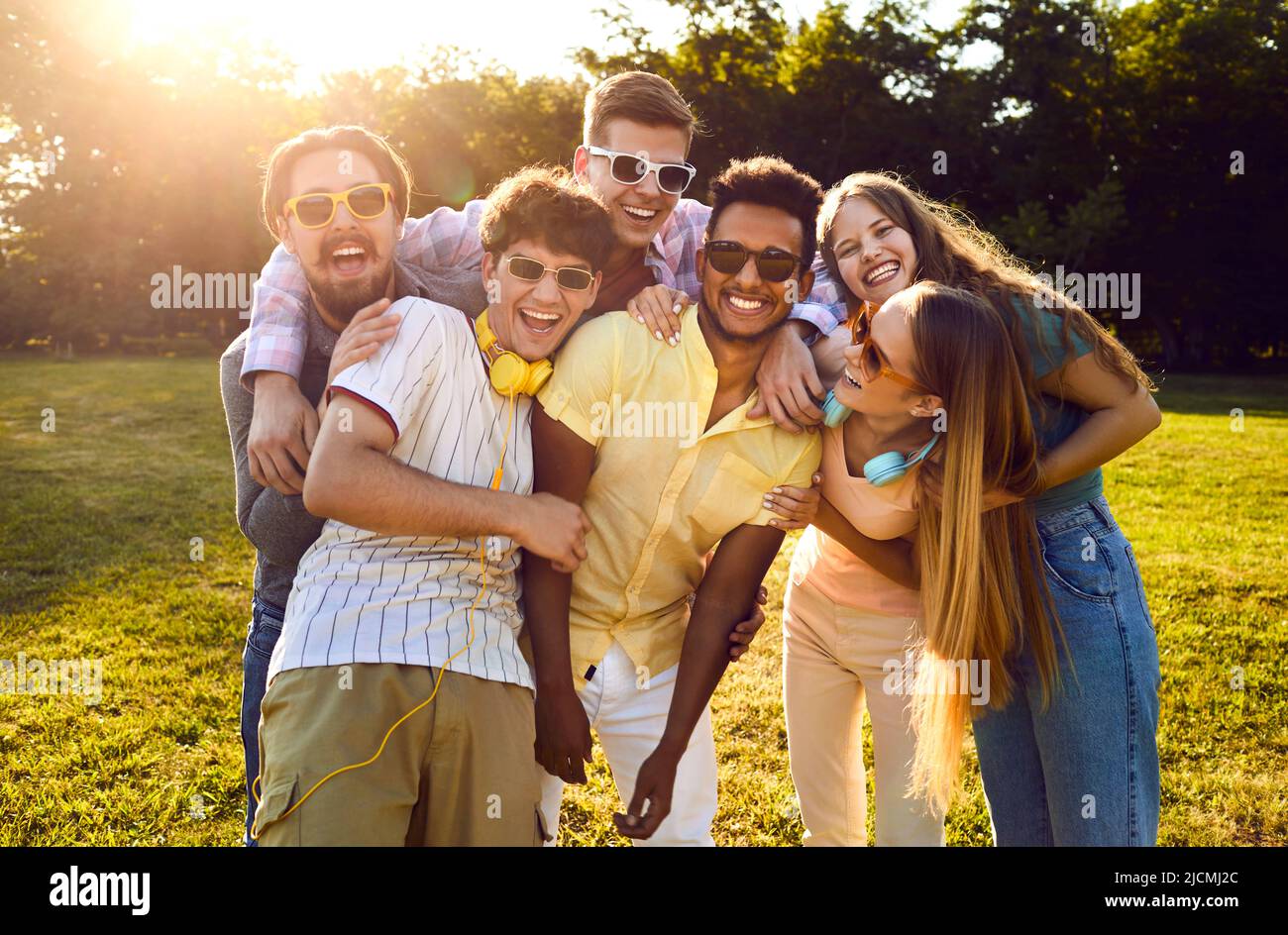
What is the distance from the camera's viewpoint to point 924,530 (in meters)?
3.17

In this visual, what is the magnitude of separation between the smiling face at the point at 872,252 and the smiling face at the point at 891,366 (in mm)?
426

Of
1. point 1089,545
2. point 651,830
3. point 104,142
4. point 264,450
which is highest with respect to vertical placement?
point 104,142

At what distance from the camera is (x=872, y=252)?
3.44 m

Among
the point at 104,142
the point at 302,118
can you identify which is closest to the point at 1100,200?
the point at 302,118

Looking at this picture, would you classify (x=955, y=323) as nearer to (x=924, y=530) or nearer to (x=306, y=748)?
(x=924, y=530)

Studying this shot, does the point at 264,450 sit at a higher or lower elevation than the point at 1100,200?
lower

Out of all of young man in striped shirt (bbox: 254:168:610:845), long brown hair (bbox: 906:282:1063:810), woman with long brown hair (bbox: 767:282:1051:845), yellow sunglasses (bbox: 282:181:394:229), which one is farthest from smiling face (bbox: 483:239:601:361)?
long brown hair (bbox: 906:282:1063:810)

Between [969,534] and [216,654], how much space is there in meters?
5.81

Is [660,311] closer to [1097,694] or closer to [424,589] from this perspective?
[424,589]

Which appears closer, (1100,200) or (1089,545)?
(1089,545)

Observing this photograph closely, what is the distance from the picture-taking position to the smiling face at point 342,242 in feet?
10.2

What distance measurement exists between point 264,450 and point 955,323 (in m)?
2.21
